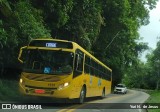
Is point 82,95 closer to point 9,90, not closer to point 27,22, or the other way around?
point 9,90

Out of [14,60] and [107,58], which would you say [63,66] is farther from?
[107,58]

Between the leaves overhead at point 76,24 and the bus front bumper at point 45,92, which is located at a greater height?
the leaves overhead at point 76,24

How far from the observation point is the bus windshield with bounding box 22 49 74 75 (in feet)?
56.4

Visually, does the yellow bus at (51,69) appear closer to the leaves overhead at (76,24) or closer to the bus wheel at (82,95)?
the bus wheel at (82,95)

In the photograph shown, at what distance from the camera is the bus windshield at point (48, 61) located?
1719 cm

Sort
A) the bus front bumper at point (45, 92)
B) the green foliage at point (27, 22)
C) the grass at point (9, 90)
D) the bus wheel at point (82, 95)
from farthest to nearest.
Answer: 1. the green foliage at point (27, 22)
2. the bus wheel at point (82, 95)
3. the grass at point (9, 90)
4. the bus front bumper at point (45, 92)

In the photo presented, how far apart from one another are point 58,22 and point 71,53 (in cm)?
965

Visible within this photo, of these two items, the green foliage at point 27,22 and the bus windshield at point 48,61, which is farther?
the green foliage at point 27,22

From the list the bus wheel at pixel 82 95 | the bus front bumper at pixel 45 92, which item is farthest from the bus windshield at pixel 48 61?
the bus wheel at pixel 82 95

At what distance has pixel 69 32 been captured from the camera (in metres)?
31.3

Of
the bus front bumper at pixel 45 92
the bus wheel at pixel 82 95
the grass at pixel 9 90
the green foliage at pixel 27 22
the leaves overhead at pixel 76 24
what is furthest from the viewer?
the green foliage at pixel 27 22

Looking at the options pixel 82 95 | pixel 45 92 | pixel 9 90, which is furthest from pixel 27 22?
pixel 45 92

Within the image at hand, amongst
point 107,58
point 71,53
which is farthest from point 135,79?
point 71,53

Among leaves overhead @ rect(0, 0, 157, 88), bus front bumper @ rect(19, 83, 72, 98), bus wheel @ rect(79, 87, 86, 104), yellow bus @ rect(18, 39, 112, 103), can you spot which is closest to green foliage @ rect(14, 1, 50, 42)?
leaves overhead @ rect(0, 0, 157, 88)
